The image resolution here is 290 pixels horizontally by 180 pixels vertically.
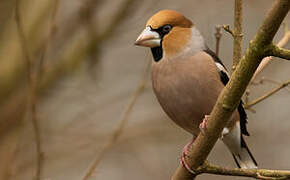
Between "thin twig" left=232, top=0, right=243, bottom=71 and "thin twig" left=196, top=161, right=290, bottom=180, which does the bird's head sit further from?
"thin twig" left=196, top=161, right=290, bottom=180

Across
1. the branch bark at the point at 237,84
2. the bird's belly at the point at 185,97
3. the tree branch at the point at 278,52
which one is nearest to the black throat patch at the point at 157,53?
the bird's belly at the point at 185,97

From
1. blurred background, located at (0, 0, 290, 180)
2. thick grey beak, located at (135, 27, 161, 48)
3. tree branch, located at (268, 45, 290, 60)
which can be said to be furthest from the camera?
blurred background, located at (0, 0, 290, 180)

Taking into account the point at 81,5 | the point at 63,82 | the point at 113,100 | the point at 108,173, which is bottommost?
the point at 108,173

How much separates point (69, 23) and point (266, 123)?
2012mm

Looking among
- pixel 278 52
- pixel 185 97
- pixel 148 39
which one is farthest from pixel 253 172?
pixel 148 39

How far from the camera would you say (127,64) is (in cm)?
527

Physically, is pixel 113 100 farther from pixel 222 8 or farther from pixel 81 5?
pixel 222 8

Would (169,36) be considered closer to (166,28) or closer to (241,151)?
(166,28)

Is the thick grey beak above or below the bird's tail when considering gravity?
above

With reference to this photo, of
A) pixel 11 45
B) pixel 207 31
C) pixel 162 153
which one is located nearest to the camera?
pixel 207 31

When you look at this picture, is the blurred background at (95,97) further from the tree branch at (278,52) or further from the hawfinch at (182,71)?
the tree branch at (278,52)

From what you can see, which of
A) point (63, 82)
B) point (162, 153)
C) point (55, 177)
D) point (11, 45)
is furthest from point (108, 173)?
point (11, 45)

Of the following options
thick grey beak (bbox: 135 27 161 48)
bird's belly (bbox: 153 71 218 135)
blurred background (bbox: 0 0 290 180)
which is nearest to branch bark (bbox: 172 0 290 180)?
bird's belly (bbox: 153 71 218 135)

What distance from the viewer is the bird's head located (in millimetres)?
2803
